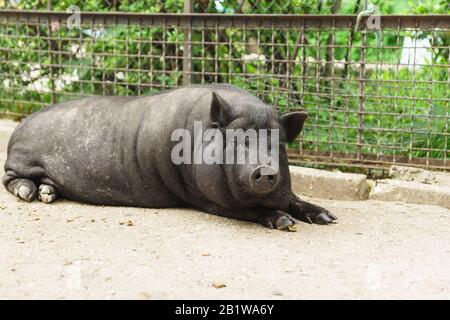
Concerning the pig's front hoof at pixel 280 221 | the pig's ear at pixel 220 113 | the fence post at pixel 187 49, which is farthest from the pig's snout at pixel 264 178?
the fence post at pixel 187 49

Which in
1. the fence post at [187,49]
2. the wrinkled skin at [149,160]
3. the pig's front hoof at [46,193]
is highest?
the fence post at [187,49]

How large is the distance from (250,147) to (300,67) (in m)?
2.03

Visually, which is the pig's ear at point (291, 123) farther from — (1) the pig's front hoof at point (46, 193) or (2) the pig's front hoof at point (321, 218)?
(1) the pig's front hoof at point (46, 193)

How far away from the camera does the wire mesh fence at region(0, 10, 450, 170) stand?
230 inches

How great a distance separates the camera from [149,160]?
517cm

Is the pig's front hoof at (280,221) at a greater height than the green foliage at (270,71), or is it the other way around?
the green foliage at (270,71)

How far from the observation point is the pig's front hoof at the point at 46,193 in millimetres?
5367

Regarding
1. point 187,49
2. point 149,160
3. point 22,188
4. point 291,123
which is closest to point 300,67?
point 187,49

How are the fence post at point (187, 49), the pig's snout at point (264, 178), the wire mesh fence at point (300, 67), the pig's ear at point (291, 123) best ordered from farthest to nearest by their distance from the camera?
the fence post at point (187, 49) < the wire mesh fence at point (300, 67) < the pig's ear at point (291, 123) < the pig's snout at point (264, 178)

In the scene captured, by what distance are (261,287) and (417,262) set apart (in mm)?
1012

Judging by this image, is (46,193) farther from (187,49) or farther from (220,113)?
(187,49)

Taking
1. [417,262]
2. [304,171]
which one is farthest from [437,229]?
[304,171]

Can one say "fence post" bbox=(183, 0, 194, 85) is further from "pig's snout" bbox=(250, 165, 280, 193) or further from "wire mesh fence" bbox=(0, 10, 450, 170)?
"pig's snout" bbox=(250, 165, 280, 193)

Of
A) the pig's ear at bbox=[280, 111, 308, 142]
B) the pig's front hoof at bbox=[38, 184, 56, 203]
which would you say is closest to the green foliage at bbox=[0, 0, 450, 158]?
the pig's ear at bbox=[280, 111, 308, 142]
